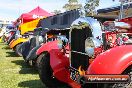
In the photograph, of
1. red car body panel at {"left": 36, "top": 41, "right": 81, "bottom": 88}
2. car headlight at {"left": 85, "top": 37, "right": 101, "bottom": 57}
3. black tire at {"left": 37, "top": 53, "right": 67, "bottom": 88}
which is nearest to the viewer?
car headlight at {"left": 85, "top": 37, "right": 101, "bottom": 57}

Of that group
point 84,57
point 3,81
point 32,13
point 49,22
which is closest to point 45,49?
point 3,81

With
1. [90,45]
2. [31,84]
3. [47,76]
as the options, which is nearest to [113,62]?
[90,45]

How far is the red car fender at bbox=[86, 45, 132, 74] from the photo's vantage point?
4.44 meters

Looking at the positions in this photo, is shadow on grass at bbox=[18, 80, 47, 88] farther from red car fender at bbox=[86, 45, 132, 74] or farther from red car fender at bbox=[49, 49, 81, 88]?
red car fender at bbox=[86, 45, 132, 74]

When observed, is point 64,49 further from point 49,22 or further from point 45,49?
point 49,22

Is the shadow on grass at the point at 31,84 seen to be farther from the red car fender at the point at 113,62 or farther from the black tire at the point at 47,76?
the red car fender at the point at 113,62

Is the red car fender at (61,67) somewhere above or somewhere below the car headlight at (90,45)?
below

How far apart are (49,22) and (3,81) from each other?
8414mm

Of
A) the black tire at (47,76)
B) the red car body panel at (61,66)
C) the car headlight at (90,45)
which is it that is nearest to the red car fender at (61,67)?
the red car body panel at (61,66)

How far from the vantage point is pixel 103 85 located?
4.65 m

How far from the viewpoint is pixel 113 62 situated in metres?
4.47

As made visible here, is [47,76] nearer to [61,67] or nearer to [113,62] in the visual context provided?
[61,67]


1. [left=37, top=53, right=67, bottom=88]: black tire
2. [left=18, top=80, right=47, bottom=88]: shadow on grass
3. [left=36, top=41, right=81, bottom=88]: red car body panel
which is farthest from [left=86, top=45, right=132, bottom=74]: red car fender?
[left=18, top=80, right=47, bottom=88]: shadow on grass

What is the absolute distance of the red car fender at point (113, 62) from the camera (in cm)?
444
